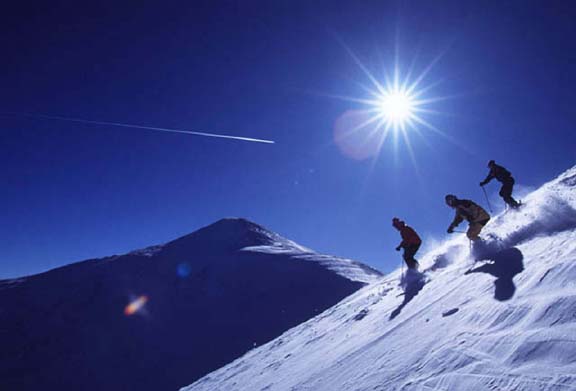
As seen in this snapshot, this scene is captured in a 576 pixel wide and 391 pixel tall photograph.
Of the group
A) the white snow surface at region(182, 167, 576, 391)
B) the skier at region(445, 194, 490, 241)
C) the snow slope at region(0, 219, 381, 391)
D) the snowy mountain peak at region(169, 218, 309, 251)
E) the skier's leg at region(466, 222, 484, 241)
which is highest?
the snowy mountain peak at region(169, 218, 309, 251)

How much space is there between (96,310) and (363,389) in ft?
435

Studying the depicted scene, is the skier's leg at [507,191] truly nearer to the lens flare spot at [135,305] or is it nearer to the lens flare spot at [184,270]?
the lens flare spot at [135,305]

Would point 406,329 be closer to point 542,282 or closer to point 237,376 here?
point 542,282

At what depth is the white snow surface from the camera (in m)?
3.29

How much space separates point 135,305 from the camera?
109 meters

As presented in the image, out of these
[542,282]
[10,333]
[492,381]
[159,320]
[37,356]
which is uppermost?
[10,333]

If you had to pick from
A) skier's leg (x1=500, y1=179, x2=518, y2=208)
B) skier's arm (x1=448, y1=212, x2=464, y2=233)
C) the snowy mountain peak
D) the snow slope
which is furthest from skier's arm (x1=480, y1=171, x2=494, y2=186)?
the snowy mountain peak

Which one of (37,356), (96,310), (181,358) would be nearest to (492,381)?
(181,358)

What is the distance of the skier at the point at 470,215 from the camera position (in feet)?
33.3

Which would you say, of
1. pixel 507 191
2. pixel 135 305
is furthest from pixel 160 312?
pixel 507 191

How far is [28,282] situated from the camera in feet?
469

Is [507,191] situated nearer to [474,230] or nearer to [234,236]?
[474,230]

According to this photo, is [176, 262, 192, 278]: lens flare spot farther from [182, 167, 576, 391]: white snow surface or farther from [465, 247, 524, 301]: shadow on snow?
[465, 247, 524, 301]: shadow on snow

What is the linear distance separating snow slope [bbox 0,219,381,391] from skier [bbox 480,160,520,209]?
2938 inches
